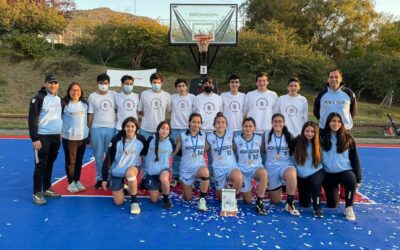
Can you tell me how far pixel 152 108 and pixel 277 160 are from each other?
7.14ft

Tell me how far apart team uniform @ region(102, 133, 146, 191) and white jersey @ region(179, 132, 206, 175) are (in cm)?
63

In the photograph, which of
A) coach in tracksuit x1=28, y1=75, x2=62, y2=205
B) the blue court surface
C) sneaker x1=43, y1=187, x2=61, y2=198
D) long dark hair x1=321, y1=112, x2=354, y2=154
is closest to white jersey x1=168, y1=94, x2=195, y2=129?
the blue court surface

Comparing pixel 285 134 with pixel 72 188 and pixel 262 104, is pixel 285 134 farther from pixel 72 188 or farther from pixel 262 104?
pixel 72 188

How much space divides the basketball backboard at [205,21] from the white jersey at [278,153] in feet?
27.1

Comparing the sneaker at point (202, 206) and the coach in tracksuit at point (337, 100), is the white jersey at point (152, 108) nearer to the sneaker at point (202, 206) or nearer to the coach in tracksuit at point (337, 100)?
the sneaker at point (202, 206)

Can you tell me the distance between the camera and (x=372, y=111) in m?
19.6

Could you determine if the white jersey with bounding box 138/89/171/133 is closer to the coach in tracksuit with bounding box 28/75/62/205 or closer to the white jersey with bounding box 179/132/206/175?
the white jersey with bounding box 179/132/206/175

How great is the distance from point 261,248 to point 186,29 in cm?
1038

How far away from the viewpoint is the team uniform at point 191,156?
5.26m

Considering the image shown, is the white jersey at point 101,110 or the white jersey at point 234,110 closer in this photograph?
the white jersey at point 101,110

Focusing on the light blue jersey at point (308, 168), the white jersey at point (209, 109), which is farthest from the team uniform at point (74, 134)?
the light blue jersey at point (308, 168)

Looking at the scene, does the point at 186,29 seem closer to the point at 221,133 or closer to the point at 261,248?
the point at 221,133

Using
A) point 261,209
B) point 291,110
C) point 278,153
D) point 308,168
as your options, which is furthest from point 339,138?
point 261,209

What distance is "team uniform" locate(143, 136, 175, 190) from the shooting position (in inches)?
205
